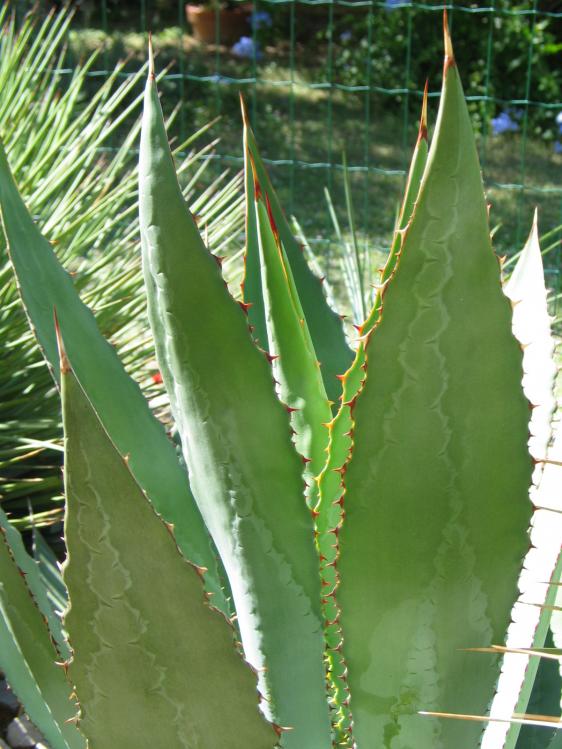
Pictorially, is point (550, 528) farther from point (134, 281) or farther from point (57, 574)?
point (134, 281)

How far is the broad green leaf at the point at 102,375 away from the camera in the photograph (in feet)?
3.39

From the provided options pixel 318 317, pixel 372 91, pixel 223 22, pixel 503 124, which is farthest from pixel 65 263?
pixel 223 22

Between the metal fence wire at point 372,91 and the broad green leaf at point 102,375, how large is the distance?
3635 millimetres

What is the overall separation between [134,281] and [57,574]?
66 cm

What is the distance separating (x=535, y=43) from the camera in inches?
252

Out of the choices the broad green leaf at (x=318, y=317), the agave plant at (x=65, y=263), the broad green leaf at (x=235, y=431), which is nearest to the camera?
the broad green leaf at (x=235, y=431)

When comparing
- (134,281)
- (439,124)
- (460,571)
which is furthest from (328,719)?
(134,281)

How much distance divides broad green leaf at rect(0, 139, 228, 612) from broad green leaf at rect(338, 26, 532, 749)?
0.26m

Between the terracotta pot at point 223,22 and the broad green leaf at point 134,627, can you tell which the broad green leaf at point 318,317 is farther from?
the terracotta pot at point 223,22

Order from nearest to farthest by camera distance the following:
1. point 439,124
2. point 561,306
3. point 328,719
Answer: point 439,124 → point 328,719 → point 561,306

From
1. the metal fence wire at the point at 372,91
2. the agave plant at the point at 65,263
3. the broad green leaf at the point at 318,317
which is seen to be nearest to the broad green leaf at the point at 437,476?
the broad green leaf at the point at 318,317

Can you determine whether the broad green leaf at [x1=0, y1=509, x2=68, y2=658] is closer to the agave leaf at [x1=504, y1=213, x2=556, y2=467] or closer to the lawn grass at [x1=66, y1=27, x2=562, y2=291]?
the agave leaf at [x1=504, y1=213, x2=556, y2=467]

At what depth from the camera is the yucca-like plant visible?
0.74 m

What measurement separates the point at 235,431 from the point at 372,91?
4373 millimetres
